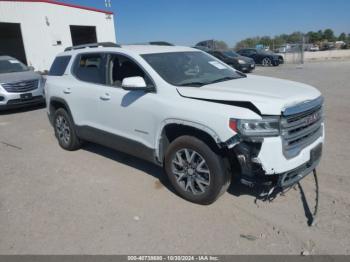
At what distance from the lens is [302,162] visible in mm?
3322

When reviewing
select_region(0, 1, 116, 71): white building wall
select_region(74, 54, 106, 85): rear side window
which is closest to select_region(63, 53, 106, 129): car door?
select_region(74, 54, 106, 85): rear side window

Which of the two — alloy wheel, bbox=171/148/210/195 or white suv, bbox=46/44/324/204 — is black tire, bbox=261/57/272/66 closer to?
white suv, bbox=46/44/324/204

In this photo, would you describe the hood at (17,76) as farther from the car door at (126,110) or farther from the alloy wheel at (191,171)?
the alloy wheel at (191,171)

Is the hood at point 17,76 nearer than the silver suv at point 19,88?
No

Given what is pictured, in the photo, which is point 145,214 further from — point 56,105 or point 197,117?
point 56,105

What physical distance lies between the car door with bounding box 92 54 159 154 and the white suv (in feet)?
0.04

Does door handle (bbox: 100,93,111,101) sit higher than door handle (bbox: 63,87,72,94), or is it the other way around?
door handle (bbox: 63,87,72,94)

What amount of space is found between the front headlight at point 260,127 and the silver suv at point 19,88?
8.47 metres

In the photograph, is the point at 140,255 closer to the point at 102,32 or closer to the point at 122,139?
the point at 122,139

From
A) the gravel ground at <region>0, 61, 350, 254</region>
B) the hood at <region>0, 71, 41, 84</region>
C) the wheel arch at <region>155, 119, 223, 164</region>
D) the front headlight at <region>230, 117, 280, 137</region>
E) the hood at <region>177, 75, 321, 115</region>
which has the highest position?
the hood at <region>0, 71, 41, 84</region>

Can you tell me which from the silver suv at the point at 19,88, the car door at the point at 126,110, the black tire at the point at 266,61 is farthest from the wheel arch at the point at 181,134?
the black tire at the point at 266,61

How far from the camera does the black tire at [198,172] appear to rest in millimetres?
3385

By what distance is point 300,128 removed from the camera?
3318 millimetres

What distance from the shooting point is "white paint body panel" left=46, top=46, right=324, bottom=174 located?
10.2ft
